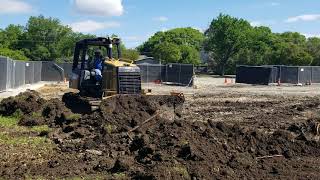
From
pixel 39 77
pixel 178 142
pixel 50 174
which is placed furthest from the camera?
pixel 39 77

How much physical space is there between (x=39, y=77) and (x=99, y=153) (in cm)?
4008

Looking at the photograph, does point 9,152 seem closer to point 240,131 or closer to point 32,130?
point 32,130

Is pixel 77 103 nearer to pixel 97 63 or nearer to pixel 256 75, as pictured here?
pixel 97 63

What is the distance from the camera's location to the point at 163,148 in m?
10.6

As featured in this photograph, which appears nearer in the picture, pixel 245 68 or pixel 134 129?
pixel 134 129

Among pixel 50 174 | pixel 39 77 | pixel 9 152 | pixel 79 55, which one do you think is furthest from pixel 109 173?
pixel 39 77

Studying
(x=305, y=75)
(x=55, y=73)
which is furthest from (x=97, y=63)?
(x=305, y=75)

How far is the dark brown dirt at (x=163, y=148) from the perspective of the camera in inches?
355

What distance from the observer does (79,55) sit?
1902 cm

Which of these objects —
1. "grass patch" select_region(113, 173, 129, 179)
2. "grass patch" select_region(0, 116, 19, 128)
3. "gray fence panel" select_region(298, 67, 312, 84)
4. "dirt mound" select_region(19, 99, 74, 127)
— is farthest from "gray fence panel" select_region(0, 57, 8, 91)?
"gray fence panel" select_region(298, 67, 312, 84)

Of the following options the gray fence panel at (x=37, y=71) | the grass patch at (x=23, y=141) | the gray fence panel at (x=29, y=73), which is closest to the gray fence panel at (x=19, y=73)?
the gray fence panel at (x=29, y=73)

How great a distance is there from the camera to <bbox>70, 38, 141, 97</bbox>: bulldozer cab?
57.4 feet

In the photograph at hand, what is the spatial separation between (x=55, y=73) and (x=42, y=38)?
57183 millimetres

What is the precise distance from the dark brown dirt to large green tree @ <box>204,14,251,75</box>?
88.6 metres
